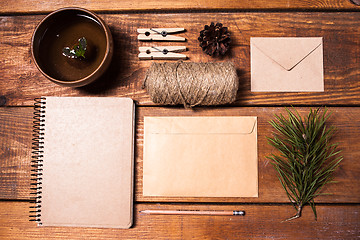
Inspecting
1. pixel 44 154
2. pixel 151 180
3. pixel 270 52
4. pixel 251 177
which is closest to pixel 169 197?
pixel 151 180

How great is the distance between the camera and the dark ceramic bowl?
66cm

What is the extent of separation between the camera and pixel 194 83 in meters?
0.65

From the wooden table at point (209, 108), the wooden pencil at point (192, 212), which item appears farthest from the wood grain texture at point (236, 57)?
the wooden pencil at point (192, 212)

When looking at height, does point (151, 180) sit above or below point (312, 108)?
below

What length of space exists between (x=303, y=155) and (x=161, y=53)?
43 cm

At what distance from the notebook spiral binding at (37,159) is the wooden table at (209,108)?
0.02 meters

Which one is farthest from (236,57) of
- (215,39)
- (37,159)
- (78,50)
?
(37,159)

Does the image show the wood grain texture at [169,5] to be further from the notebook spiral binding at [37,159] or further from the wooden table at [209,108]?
the notebook spiral binding at [37,159]

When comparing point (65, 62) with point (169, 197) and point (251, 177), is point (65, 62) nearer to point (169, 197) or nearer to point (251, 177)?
point (169, 197)

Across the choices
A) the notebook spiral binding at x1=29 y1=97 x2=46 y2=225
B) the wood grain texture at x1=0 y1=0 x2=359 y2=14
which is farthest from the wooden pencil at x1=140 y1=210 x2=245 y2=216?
the wood grain texture at x1=0 y1=0 x2=359 y2=14

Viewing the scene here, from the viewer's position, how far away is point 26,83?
0.73 m

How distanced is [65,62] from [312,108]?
2.04 ft

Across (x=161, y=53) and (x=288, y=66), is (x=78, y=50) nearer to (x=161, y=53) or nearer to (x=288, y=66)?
(x=161, y=53)

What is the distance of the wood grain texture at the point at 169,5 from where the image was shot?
0.72 m
